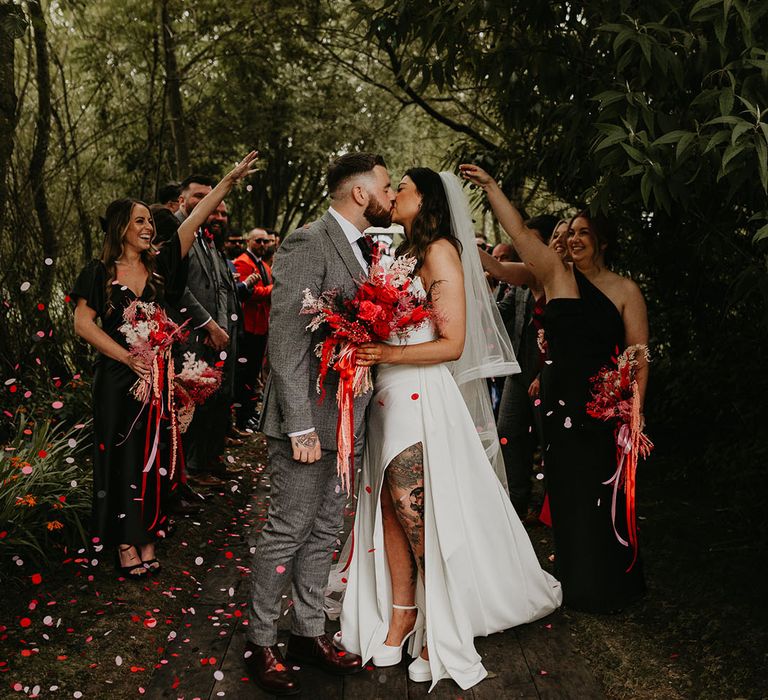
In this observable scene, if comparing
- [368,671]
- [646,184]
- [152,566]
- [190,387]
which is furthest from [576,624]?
[190,387]

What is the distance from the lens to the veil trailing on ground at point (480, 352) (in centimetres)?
409

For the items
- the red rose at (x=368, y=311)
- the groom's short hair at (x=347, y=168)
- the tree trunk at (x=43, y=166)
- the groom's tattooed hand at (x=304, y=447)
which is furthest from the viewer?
the tree trunk at (x=43, y=166)

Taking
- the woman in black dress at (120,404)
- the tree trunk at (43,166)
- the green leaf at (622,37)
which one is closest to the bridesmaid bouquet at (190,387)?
the woman in black dress at (120,404)

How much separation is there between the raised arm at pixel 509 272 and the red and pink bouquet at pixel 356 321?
1.96 metres

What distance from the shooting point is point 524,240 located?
4.43m

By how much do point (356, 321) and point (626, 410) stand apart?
1.74 meters

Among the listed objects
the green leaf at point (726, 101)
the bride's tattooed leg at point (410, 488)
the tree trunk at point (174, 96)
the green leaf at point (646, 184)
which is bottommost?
the bride's tattooed leg at point (410, 488)

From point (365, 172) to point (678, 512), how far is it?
4.14 metres

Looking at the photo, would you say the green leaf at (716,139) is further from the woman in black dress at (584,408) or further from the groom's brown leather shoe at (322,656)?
the groom's brown leather shoe at (322,656)

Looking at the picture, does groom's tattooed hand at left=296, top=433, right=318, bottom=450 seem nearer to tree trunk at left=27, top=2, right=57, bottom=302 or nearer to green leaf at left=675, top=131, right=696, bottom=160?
green leaf at left=675, top=131, right=696, bottom=160

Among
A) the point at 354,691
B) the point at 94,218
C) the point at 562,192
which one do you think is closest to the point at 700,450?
the point at 562,192

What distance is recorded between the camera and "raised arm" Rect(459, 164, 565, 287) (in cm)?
432

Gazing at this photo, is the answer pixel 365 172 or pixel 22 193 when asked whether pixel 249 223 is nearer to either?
pixel 22 193

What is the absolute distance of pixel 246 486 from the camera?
7.02 metres
